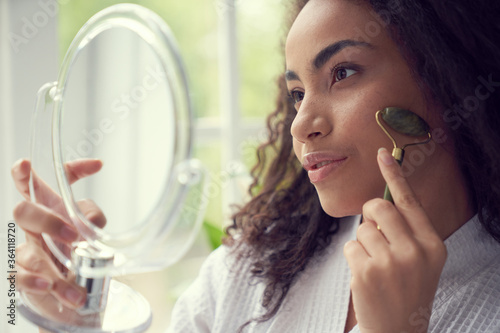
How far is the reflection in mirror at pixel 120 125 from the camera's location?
0.37 meters

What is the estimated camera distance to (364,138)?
1.81 feet

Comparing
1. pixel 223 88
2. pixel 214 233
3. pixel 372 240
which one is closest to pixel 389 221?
pixel 372 240

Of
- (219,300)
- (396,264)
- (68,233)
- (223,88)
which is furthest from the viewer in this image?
(223,88)

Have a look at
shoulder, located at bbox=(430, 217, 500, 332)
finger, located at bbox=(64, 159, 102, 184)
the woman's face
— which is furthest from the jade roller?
finger, located at bbox=(64, 159, 102, 184)

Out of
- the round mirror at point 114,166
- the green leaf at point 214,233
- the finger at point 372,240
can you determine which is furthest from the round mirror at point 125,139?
the green leaf at point 214,233

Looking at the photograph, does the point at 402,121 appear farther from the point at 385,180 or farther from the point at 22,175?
the point at 22,175

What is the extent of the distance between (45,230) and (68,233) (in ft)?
0.06

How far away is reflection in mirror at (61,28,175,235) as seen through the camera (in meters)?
0.37

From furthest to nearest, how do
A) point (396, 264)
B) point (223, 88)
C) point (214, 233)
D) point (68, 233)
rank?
point (223, 88), point (214, 233), point (396, 264), point (68, 233)

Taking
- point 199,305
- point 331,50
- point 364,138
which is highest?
point 331,50

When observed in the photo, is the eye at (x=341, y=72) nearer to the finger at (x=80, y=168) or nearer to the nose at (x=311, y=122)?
the nose at (x=311, y=122)

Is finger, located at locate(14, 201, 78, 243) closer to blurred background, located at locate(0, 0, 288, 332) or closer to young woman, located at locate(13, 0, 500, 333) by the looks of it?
young woman, located at locate(13, 0, 500, 333)

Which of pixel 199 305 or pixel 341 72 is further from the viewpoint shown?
pixel 199 305

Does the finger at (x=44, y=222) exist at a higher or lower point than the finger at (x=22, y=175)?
lower
